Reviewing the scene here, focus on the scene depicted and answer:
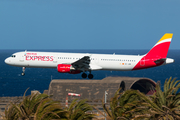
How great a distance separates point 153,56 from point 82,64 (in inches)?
617

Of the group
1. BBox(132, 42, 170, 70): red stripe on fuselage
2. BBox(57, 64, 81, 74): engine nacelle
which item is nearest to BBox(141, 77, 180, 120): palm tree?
BBox(132, 42, 170, 70): red stripe on fuselage

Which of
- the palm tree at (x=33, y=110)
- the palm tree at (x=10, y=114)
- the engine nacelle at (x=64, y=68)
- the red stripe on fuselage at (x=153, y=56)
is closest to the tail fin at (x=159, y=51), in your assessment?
the red stripe on fuselage at (x=153, y=56)

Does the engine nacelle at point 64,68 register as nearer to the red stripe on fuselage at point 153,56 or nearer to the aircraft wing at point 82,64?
the aircraft wing at point 82,64

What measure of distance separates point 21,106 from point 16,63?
124 ft

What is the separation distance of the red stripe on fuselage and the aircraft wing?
34.0 ft

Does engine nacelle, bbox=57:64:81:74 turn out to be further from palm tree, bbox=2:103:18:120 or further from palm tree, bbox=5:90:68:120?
palm tree, bbox=2:103:18:120

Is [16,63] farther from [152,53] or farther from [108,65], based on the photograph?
[152,53]

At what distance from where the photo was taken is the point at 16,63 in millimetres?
63125

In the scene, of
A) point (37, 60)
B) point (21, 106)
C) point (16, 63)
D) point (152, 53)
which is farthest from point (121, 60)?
point (21, 106)

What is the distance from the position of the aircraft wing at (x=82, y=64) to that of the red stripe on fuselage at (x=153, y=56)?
1037 cm

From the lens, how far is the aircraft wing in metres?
59.3

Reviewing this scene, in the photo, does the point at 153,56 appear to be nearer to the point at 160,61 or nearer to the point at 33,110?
the point at 160,61

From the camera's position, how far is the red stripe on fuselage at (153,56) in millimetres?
61219
